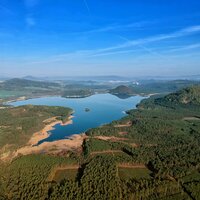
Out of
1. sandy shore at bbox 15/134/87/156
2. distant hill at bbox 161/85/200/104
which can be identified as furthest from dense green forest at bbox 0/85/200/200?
distant hill at bbox 161/85/200/104

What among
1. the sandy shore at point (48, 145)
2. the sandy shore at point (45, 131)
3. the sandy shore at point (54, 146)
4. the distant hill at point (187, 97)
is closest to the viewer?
the sandy shore at point (54, 146)

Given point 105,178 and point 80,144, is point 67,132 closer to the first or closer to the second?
point 80,144

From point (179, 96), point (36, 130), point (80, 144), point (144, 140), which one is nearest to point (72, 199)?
point (80, 144)

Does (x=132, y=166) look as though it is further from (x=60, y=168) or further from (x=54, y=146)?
(x=54, y=146)

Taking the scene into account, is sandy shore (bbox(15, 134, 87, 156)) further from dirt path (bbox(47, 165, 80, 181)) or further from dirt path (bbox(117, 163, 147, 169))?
dirt path (bbox(117, 163, 147, 169))

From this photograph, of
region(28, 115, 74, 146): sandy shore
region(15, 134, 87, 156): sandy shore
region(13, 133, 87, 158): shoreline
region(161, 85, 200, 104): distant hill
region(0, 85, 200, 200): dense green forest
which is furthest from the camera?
region(161, 85, 200, 104): distant hill

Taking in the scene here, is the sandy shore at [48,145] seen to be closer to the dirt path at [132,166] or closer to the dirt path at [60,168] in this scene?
the dirt path at [60,168]

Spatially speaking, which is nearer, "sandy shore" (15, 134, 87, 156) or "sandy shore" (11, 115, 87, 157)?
"sandy shore" (15, 134, 87, 156)

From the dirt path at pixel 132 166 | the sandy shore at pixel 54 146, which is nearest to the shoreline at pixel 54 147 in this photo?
the sandy shore at pixel 54 146
